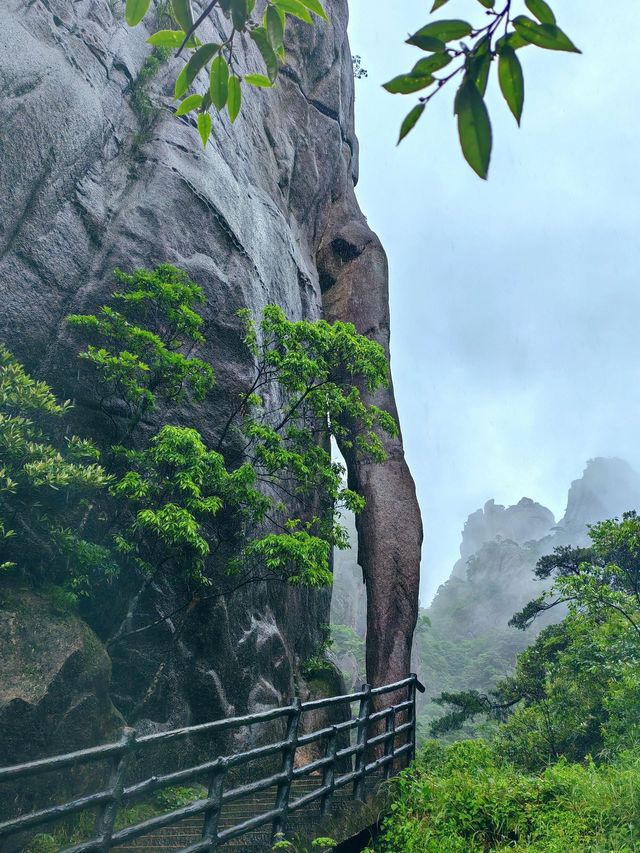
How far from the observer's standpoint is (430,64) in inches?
42.3

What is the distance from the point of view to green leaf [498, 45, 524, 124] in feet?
3.22

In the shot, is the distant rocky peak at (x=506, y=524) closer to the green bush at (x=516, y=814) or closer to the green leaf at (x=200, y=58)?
the green bush at (x=516, y=814)

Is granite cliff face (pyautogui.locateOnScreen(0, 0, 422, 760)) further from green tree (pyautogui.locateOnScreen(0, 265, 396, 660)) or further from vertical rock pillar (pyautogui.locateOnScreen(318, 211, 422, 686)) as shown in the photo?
green tree (pyautogui.locateOnScreen(0, 265, 396, 660))

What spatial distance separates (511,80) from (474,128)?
0.11 meters

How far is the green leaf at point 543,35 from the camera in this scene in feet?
3.21

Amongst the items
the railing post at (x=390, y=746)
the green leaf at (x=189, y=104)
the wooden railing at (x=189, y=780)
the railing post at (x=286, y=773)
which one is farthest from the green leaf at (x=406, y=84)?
the railing post at (x=390, y=746)

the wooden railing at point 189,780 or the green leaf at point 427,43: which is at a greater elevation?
the green leaf at point 427,43

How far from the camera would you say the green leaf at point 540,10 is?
1009 millimetres

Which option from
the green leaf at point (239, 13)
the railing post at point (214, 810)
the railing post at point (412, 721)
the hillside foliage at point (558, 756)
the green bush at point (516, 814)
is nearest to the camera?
the green leaf at point (239, 13)

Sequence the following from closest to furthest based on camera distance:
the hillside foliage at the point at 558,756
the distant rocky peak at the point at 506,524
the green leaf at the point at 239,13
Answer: the green leaf at the point at 239,13 < the hillside foliage at the point at 558,756 < the distant rocky peak at the point at 506,524

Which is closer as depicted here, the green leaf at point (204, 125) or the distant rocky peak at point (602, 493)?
the green leaf at point (204, 125)

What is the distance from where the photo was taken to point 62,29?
32.1 feet

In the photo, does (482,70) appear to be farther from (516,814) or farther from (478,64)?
(516,814)

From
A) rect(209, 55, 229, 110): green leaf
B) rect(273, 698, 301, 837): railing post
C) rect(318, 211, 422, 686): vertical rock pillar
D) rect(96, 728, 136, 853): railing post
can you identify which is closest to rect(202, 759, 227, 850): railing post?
rect(96, 728, 136, 853): railing post
